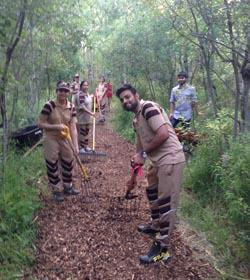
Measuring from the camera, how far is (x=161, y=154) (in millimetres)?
4105

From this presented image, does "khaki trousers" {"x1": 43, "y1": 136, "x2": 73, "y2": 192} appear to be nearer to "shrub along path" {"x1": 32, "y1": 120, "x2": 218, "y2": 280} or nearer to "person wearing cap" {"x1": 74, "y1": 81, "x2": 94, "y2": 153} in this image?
"shrub along path" {"x1": 32, "y1": 120, "x2": 218, "y2": 280}

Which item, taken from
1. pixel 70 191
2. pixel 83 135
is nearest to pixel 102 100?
pixel 83 135

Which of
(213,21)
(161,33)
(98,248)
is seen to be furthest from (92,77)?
(98,248)

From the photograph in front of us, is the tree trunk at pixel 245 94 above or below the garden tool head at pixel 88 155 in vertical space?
above

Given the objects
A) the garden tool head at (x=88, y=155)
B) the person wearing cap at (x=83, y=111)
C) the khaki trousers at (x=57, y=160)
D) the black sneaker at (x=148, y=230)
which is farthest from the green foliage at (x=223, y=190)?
the person wearing cap at (x=83, y=111)

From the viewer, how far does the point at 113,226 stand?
16.7 ft

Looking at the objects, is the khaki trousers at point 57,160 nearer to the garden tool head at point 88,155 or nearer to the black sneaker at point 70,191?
the black sneaker at point 70,191

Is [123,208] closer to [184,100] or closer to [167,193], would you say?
[167,193]

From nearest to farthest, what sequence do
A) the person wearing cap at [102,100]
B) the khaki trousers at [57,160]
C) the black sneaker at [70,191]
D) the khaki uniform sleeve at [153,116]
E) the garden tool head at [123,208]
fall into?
the khaki uniform sleeve at [153,116] → the garden tool head at [123,208] → the khaki trousers at [57,160] → the black sneaker at [70,191] → the person wearing cap at [102,100]

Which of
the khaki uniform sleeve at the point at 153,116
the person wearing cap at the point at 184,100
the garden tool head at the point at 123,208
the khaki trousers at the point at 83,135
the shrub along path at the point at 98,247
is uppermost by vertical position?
the person wearing cap at the point at 184,100

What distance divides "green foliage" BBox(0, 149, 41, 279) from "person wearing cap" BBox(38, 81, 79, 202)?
389 mm

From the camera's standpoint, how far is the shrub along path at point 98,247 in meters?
4.06

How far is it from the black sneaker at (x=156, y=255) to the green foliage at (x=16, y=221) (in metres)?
1.24

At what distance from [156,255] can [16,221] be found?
5.61 ft
